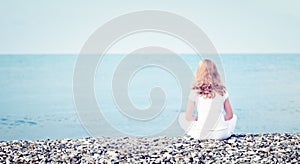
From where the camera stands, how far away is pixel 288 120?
12352 millimetres

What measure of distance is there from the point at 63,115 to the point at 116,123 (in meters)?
2.16

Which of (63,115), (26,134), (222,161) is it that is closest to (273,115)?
(63,115)

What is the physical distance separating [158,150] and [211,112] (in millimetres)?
986

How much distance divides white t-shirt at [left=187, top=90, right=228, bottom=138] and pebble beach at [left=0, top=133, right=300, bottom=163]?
233 mm

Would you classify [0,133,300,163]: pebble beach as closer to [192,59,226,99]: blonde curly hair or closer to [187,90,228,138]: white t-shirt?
[187,90,228,138]: white t-shirt

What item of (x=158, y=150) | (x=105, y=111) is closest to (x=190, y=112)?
(x=158, y=150)

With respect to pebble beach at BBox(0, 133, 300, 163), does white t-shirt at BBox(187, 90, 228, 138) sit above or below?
above

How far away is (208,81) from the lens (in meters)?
6.49

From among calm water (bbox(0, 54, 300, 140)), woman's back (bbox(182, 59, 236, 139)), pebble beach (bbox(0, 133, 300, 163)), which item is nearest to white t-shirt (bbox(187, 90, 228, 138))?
woman's back (bbox(182, 59, 236, 139))

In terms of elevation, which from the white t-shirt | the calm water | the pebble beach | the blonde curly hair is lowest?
the pebble beach

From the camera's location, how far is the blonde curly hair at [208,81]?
21.2 ft

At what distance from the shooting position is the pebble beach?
573 centimetres

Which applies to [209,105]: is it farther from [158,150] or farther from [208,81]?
[158,150]

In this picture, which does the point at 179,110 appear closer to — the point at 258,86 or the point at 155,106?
the point at 155,106
